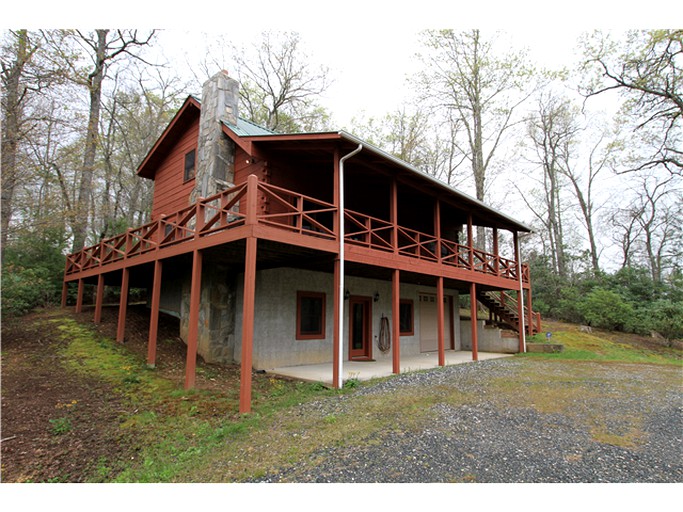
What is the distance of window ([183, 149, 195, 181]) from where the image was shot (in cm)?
1151

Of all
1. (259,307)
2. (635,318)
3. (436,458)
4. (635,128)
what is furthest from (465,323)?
(436,458)

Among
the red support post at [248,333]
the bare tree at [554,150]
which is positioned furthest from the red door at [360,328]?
the bare tree at [554,150]

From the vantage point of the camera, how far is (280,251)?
25.1 feet

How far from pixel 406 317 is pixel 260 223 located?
837cm

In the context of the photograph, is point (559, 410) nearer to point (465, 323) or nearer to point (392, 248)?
point (392, 248)

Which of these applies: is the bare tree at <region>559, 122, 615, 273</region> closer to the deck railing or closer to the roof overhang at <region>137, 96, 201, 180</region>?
the deck railing

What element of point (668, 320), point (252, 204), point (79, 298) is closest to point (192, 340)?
point (252, 204)

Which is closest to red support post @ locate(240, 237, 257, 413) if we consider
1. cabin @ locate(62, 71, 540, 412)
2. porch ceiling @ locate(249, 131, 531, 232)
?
cabin @ locate(62, 71, 540, 412)

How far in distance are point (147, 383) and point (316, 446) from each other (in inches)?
193

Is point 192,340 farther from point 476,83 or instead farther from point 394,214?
point 476,83

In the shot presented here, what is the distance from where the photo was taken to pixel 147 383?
7754 millimetres

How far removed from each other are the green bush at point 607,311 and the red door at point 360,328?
39.9 feet

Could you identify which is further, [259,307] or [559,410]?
[259,307]

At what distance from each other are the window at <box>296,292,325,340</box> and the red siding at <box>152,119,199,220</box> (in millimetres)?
4576
